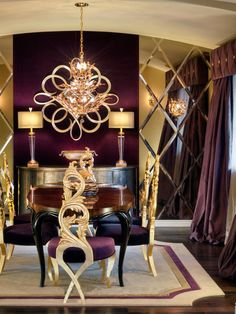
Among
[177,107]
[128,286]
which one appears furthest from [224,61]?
[128,286]

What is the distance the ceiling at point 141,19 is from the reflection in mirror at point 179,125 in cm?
20

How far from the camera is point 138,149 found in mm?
6949

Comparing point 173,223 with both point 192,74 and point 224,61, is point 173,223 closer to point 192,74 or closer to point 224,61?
point 192,74

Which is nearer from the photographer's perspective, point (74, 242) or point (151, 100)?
point (74, 242)

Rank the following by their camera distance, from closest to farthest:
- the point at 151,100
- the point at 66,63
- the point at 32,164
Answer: the point at 32,164, the point at 66,63, the point at 151,100

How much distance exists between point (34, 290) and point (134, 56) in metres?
3.74

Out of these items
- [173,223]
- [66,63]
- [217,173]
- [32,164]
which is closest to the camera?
[217,173]

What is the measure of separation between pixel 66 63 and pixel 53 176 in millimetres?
1529

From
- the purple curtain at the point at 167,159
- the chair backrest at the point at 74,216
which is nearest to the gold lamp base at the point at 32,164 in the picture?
the purple curtain at the point at 167,159

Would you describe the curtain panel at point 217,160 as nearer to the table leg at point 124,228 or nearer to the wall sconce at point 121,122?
the wall sconce at point 121,122

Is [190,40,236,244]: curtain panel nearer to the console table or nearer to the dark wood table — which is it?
the console table

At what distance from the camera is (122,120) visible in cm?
665

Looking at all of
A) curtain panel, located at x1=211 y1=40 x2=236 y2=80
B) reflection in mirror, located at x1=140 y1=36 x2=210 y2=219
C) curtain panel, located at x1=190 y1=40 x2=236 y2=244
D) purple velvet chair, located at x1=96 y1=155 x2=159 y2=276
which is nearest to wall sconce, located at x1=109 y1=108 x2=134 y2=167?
reflection in mirror, located at x1=140 y1=36 x2=210 y2=219

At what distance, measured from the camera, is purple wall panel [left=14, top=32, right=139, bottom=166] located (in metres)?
6.76
